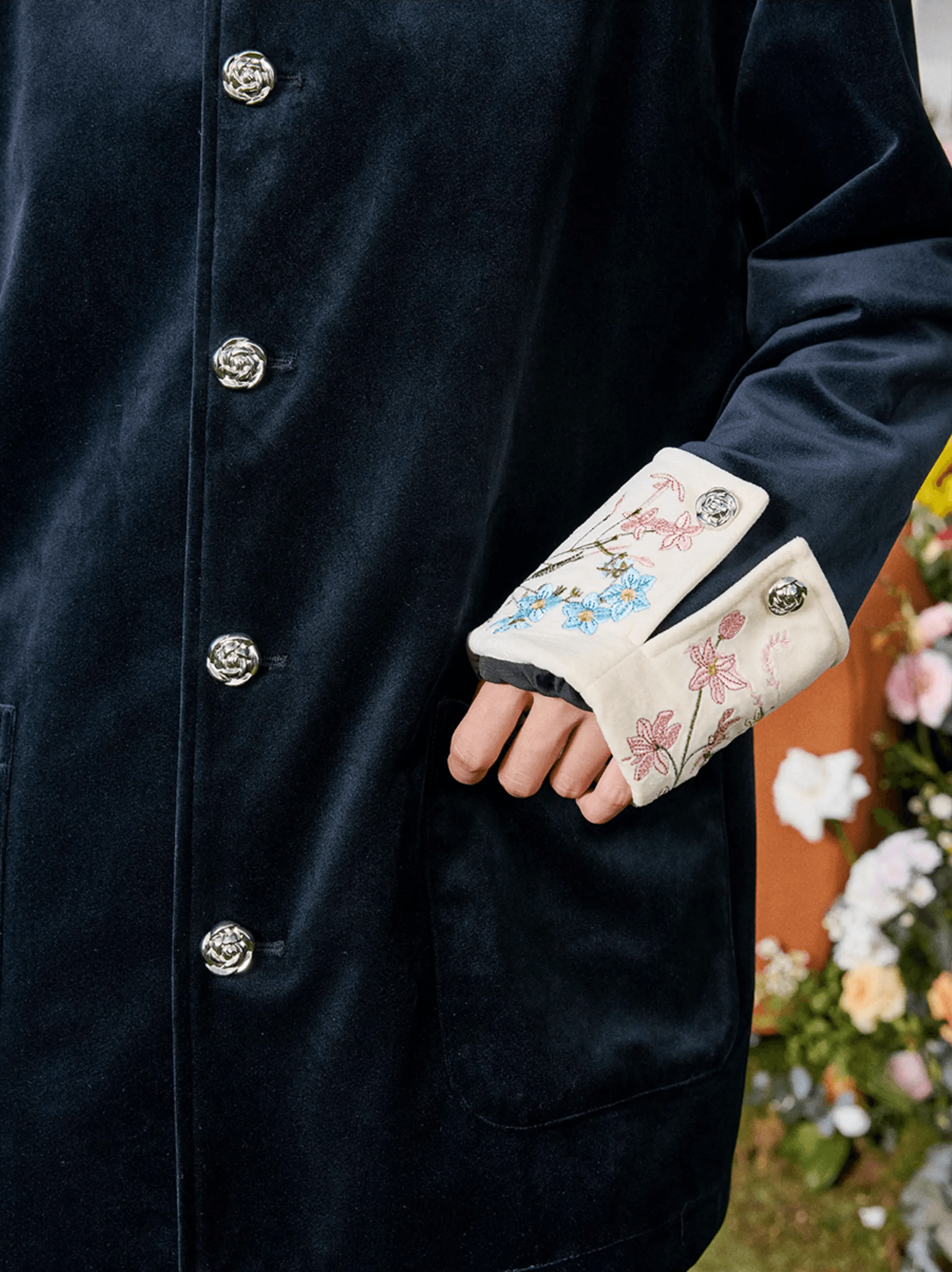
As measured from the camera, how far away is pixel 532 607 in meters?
0.64

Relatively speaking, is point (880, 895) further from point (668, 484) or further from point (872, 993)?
point (668, 484)

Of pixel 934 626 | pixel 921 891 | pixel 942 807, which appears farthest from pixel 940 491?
pixel 921 891

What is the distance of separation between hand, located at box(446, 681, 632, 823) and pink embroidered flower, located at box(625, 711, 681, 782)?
0.02m

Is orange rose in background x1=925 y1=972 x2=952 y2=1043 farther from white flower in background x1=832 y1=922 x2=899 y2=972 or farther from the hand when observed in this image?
the hand

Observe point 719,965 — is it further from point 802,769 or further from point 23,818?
point 802,769

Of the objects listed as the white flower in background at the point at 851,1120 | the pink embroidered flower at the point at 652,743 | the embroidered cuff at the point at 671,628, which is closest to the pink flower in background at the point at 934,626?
the white flower in background at the point at 851,1120

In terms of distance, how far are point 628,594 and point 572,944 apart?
0.26 metres

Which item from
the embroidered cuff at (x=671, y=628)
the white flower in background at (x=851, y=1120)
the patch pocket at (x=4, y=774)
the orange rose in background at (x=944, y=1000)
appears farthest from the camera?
the white flower in background at (x=851, y=1120)

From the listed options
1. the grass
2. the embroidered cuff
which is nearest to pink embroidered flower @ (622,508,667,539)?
the embroidered cuff

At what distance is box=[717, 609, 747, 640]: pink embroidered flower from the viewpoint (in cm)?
64

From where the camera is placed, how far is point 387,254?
67cm

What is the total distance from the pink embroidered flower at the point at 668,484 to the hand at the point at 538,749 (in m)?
0.15

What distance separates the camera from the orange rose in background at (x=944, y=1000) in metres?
1.65

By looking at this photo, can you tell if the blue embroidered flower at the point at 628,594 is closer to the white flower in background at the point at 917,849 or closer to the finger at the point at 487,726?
the finger at the point at 487,726
